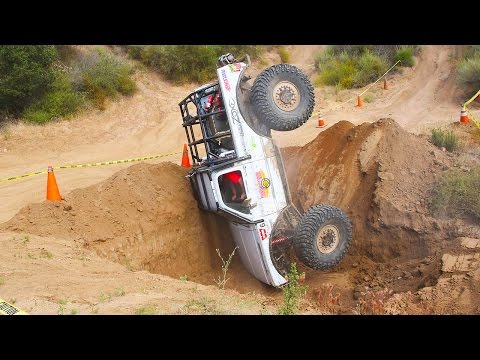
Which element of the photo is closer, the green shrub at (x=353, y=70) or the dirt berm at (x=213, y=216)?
the dirt berm at (x=213, y=216)

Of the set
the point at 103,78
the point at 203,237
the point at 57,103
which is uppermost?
the point at 103,78

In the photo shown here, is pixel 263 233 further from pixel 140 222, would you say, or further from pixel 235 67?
pixel 235 67

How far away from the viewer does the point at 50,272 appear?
662cm

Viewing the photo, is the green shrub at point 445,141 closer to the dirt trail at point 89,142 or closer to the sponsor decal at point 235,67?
the sponsor decal at point 235,67

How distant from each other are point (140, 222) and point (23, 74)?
942cm

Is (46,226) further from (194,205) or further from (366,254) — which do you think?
(366,254)

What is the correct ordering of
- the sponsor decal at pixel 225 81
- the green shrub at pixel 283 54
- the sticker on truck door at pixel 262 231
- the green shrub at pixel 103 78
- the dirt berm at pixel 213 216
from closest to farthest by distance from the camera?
the sponsor decal at pixel 225 81
the sticker on truck door at pixel 262 231
the dirt berm at pixel 213 216
the green shrub at pixel 103 78
the green shrub at pixel 283 54

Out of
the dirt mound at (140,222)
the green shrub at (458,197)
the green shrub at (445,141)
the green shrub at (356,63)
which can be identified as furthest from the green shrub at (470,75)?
the dirt mound at (140,222)

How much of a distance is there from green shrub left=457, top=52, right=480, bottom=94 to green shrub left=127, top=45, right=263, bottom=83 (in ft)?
32.2

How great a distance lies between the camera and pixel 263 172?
25.8 ft

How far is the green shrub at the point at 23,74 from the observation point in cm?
1565

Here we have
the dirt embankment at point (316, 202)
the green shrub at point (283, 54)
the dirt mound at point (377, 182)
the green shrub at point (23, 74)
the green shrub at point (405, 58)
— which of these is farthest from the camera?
the green shrub at point (283, 54)

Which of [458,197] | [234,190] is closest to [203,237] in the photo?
[234,190]

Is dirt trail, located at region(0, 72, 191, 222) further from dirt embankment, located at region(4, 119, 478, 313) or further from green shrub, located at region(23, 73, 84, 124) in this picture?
dirt embankment, located at region(4, 119, 478, 313)
